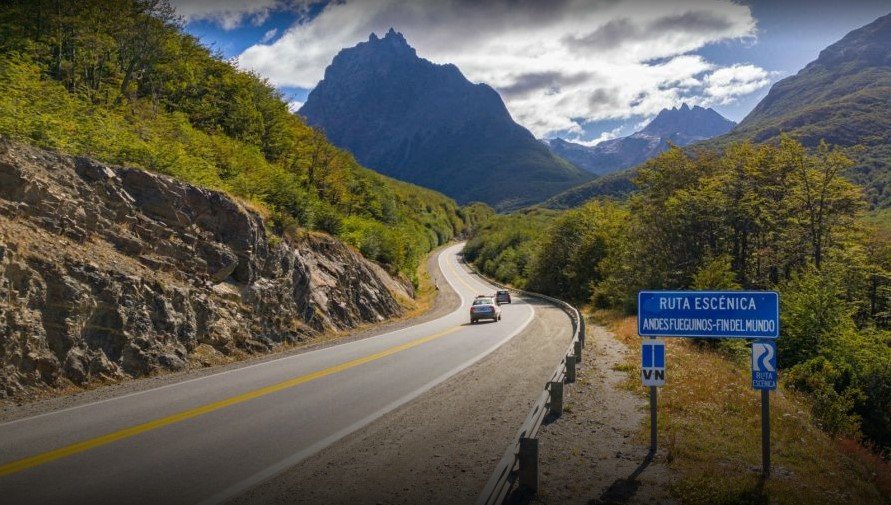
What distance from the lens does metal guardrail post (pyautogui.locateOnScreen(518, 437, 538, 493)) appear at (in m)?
5.72

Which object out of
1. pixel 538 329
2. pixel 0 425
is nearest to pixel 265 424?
pixel 0 425

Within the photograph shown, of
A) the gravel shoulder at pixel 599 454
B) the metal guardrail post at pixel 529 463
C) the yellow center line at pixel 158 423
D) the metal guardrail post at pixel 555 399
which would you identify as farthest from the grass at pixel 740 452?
the yellow center line at pixel 158 423

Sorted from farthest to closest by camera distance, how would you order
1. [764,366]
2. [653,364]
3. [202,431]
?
[202,431] → [653,364] → [764,366]

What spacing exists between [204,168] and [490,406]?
16066mm

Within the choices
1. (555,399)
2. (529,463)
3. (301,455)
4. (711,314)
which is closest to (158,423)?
(301,455)

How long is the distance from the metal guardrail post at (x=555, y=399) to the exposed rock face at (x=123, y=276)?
9325mm

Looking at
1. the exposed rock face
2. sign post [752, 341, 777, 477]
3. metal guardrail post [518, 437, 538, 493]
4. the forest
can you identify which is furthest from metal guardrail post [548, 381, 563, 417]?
the exposed rock face

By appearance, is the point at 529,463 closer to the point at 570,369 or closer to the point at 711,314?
the point at 711,314

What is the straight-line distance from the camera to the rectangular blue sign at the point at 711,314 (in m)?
6.52

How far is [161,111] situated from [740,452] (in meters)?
28.9

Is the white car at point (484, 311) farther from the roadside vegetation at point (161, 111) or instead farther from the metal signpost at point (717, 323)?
the metal signpost at point (717, 323)

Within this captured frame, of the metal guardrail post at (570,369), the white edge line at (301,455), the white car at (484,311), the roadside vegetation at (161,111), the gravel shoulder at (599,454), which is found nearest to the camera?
the white edge line at (301,455)

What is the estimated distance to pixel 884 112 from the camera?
7451 inches

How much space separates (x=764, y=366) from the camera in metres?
6.27
